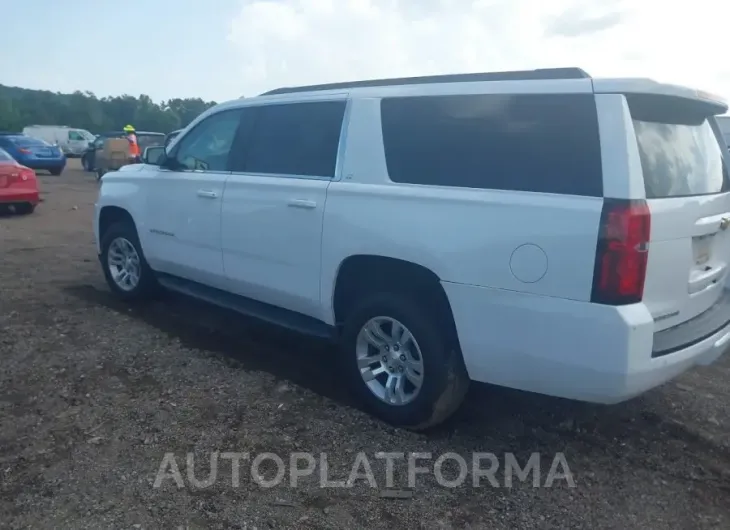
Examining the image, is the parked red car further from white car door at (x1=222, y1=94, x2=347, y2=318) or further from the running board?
white car door at (x1=222, y1=94, x2=347, y2=318)

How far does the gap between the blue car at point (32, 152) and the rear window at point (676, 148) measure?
69.8ft

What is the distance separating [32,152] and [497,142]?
21.3m

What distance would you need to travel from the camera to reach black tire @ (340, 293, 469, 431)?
3.74 meters

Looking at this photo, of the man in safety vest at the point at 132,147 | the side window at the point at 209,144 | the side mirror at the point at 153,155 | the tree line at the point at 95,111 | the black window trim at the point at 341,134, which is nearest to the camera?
the black window trim at the point at 341,134

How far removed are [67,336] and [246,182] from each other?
2.02m

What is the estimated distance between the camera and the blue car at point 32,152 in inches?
824

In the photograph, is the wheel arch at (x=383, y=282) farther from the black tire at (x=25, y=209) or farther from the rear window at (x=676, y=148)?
the black tire at (x=25, y=209)

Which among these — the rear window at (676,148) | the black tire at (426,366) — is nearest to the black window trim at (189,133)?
the black tire at (426,366)

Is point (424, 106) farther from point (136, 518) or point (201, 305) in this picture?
point (201, 305)

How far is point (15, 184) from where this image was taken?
12516 millimetres

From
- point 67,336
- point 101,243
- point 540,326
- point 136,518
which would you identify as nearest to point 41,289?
point 101,243

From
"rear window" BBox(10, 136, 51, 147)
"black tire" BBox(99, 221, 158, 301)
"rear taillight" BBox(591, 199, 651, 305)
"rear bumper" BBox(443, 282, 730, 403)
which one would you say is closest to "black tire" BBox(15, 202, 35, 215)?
"black tire" BBox(99, 221, 158, 301)

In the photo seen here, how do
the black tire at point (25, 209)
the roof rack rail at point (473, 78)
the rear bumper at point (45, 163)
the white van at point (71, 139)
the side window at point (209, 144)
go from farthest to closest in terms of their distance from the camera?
the white van at point (71, 139) → the rear bumper at point (45, 163) → the black tire at point (25, 209) → the side window at point (209, 144) → the roof rack rail at point (473, 78)

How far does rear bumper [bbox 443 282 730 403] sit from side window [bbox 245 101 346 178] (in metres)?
1.39
